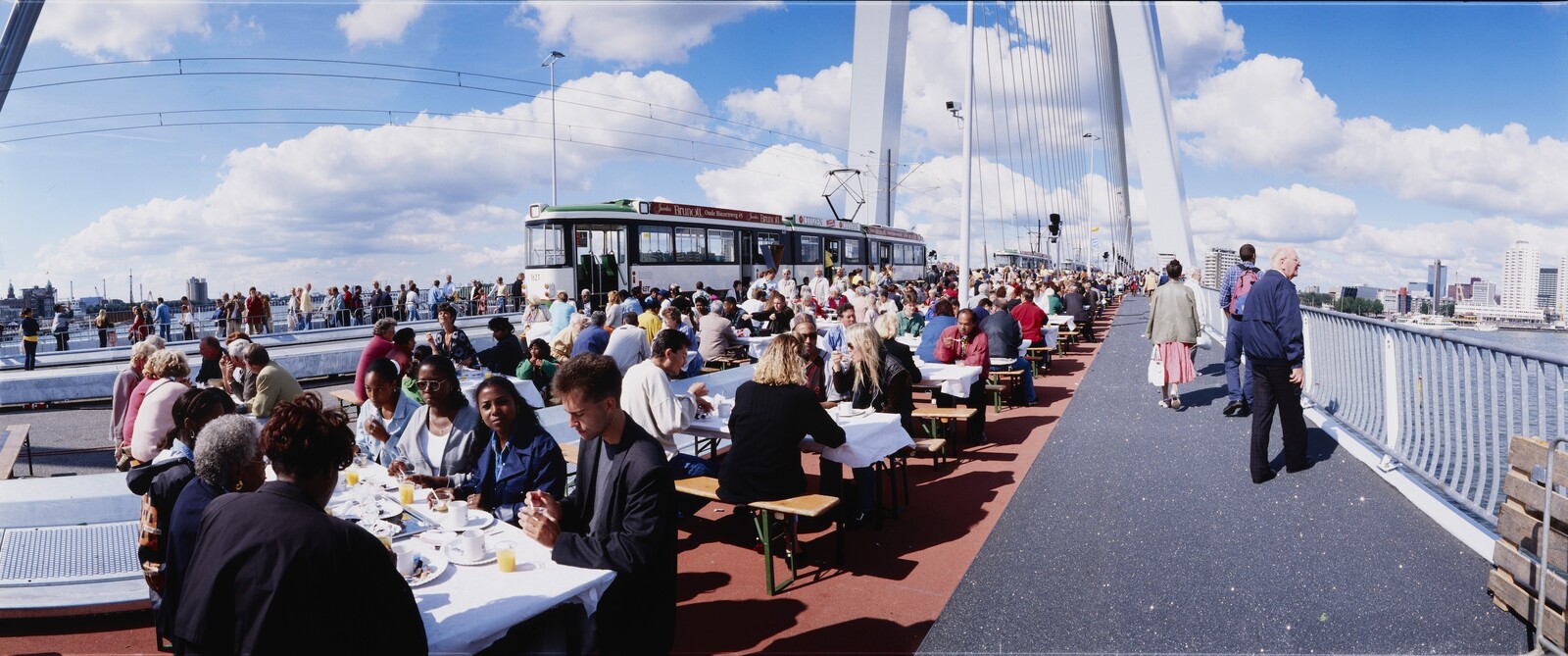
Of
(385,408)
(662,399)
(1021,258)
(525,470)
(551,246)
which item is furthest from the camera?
(1021,258)

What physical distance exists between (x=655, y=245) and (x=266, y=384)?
1314 cm

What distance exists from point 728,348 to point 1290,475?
22.5 feet

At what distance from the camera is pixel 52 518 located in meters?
4.07

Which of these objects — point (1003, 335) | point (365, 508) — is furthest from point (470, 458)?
point (1003, 335)

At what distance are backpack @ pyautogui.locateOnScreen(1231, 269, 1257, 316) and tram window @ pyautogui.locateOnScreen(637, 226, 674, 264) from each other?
13.2m

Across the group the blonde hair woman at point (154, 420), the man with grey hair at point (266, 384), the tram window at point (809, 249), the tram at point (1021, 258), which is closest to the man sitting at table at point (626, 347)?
the man with grey hair at point (266, 384)

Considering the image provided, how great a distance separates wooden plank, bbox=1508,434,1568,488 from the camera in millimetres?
2959

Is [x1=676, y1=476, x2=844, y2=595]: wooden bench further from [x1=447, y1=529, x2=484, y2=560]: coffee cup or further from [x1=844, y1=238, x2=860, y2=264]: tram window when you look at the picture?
[x1=844, y1=238, x2=860, y2=264]: tram window

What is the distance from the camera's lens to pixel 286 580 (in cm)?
176

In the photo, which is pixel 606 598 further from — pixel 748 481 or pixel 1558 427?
pixel 1558 427

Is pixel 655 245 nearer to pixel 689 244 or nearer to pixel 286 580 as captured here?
pixel 689 244

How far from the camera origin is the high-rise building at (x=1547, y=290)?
16.0ft

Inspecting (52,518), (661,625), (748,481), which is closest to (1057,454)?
(748,481)

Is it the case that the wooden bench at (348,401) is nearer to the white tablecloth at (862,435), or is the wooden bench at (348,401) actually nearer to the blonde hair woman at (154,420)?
the blonde hair woman at (154,420)
